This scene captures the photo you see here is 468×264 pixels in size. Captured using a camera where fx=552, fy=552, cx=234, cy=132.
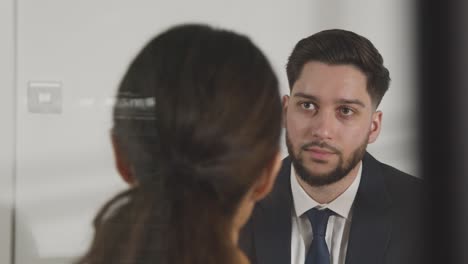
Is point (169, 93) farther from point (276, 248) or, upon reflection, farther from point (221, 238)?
point (276, 248)

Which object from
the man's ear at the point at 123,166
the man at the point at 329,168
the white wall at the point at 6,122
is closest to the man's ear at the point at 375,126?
the man at the point at 329,168

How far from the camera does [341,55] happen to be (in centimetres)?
83

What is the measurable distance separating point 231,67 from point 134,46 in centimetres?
28

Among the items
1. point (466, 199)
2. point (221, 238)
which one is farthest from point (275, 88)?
point (466, 199)

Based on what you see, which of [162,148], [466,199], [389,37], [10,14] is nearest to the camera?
[162,148]

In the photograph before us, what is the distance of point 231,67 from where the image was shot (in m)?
0.58

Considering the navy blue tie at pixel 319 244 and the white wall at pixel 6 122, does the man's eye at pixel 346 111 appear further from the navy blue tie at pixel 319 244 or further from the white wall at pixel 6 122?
the white wall at pixel 6 122

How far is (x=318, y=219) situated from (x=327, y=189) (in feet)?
0.16

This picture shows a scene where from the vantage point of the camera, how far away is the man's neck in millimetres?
856

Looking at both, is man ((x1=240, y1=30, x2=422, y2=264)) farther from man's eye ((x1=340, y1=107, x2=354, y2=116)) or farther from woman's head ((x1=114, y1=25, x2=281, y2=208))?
woman's head ((x1=114, y1=25, x2=281, y2=208))

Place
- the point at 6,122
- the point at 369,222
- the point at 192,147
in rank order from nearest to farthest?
the point at 192,147
the point at 6,122
the point at 369,222

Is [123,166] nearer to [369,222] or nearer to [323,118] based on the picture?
[323,118]

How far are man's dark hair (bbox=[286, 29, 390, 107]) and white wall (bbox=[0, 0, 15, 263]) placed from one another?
0.41m

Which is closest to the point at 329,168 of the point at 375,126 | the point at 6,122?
the point at 375,126
